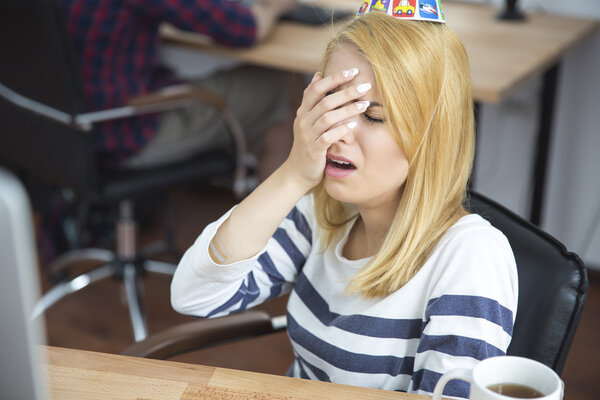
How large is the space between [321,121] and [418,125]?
0.13 meters

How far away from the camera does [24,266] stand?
1.67 ft

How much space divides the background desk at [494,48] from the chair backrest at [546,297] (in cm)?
83

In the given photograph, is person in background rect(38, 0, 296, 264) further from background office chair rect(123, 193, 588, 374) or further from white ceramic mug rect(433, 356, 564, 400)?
white ceramic mug rect(433, 356, 564, 400)

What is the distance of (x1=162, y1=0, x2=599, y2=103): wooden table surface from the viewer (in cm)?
191

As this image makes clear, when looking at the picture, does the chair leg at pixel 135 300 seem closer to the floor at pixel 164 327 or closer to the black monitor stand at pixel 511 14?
the floor at pixel 164 327

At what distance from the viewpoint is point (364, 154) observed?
39.8 inches

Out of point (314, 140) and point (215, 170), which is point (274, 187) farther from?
point (215, 170)

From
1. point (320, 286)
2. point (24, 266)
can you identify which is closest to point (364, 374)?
point (320, 286)

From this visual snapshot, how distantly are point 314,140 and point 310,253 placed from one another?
0.26 metres

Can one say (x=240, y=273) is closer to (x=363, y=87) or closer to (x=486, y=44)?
(x=363, y=87)

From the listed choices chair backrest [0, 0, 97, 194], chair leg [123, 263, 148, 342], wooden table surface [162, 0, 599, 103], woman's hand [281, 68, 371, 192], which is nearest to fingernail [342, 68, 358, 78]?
woman's hand [281, 68, 371, 192]

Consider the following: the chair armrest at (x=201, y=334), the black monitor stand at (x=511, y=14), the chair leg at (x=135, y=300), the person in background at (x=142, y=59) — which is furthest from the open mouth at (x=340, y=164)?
the black monitor stand at (x=511, y=14)

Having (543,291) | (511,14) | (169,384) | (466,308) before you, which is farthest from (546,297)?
(511,14)

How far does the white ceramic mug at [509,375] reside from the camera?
A: 2.35 ft
